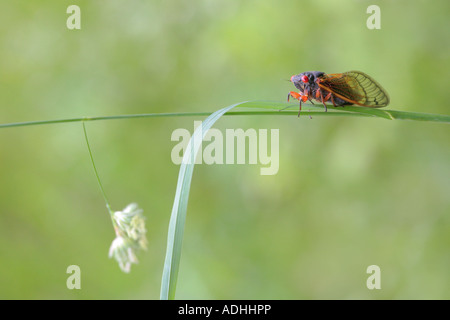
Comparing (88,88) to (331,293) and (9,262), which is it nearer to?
(9,262)

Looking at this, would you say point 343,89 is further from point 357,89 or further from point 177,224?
point 177,224

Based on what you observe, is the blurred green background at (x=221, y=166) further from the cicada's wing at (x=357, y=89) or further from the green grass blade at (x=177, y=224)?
the green grass blade at (x=177, y=224)

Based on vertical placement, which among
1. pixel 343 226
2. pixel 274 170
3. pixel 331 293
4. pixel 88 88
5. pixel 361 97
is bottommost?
pixel 331 293

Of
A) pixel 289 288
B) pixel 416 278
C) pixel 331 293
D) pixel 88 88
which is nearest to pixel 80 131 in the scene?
pixel 88 88
